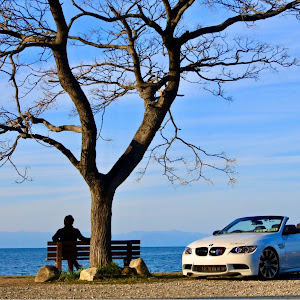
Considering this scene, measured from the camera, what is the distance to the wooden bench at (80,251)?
17.5 m

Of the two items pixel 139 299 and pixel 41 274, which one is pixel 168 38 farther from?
pixel 139 299

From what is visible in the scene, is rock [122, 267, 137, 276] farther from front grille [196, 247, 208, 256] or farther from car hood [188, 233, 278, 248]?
front grille [196, 247, 208, 256]

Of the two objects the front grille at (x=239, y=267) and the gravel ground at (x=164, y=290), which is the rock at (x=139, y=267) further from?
the front grille at (x=239, y=267)

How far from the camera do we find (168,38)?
18688 millimetres

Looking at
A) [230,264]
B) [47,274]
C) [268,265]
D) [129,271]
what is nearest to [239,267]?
[230,264]

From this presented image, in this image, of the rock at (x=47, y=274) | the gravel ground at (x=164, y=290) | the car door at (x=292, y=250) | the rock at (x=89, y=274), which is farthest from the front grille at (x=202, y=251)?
the rock at (x=47, y=274)

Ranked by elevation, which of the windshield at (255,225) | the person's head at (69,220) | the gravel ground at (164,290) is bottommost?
the gravel ground at (164,290)

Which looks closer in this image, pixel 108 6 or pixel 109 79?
pixel 108 6

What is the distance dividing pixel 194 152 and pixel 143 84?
10.4 feet

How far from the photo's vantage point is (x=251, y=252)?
→ 1431cm

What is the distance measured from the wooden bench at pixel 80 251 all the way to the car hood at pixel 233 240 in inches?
135

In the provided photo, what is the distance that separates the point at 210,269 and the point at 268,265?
131 cm

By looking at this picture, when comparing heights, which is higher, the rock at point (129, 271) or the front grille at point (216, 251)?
the front grille at point (216, 251)

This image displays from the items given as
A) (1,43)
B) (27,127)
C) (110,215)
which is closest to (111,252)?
(110,215)
